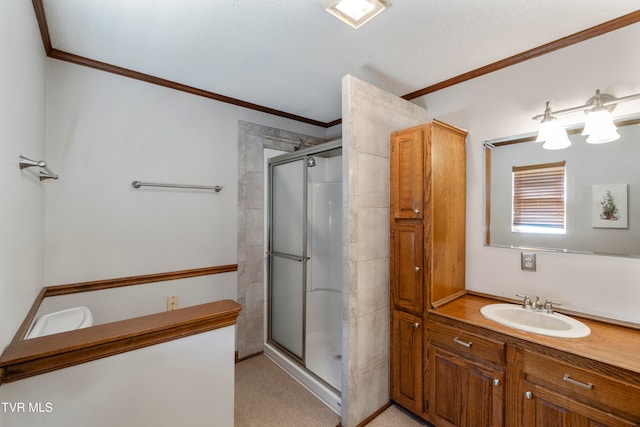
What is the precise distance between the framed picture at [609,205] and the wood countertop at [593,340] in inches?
22.2

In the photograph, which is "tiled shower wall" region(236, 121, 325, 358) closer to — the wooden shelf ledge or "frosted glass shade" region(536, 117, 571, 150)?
the wooden shelf ledge

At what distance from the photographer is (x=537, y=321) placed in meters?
1.67

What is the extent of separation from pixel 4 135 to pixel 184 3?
99cm

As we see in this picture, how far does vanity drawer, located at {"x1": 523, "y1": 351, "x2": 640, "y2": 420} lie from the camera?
3.58ft

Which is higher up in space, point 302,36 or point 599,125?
point 302,36

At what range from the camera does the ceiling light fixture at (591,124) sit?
4.77ft

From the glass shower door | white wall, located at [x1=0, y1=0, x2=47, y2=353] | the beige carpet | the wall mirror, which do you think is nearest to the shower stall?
the glass shower door

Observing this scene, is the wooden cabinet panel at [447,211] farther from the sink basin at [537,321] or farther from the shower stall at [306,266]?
the shower stall at [306,266]

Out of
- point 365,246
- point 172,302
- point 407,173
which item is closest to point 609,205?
point 407,173

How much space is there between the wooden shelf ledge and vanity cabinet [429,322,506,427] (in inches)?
50.3

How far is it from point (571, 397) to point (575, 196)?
1.11 m

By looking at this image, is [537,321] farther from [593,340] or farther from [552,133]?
[552,133]

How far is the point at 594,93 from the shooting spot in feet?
5.24

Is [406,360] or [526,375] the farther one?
[406,360]
